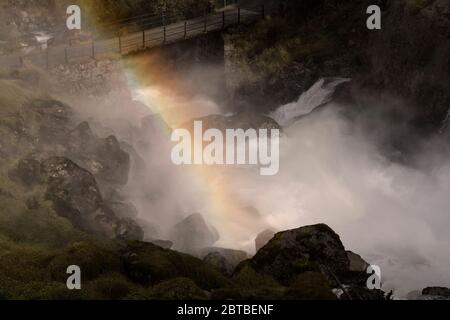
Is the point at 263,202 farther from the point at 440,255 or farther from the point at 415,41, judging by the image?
the point at 415,41

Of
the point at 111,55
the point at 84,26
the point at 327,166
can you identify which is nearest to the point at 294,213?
the point at 327,166

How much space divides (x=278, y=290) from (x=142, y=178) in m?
20.8

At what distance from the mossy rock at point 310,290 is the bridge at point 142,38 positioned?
29.2m

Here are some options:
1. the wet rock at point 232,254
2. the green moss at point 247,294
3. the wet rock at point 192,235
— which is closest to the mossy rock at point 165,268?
the green moss at point 247,294

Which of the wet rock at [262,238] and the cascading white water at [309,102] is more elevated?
the cascading white water at [309,102]

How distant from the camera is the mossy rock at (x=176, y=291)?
50.4 ft

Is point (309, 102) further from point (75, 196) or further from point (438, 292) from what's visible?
point (438, 292)

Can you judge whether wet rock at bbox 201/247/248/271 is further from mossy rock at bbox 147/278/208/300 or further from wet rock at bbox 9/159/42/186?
wet rock at bbox 9/159/42/186

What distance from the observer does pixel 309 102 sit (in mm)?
42375

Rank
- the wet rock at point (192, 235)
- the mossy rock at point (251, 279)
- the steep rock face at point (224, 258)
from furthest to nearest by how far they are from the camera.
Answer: the wet rock at point (192, 235) → the steep rock face at point (224, 258) → the mossy rock at point (251, 279)

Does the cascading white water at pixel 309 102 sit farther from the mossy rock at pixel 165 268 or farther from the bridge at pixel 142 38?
the mossy rock at pixel 165 268

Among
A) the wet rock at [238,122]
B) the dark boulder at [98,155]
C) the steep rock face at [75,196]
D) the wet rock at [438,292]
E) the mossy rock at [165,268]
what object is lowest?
the wet rock at [438,292]

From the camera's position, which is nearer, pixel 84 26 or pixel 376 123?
pixel 376 123

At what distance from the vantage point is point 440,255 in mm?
→ 26531
